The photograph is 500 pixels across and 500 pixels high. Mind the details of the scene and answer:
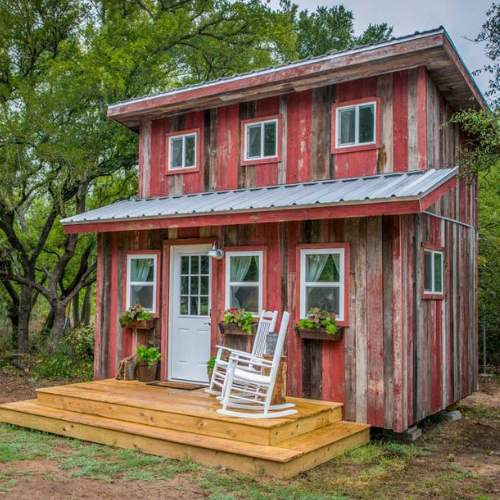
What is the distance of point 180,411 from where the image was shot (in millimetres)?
6324

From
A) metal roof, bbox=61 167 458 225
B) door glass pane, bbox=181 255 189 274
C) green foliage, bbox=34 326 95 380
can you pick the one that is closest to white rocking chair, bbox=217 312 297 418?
metal roof, bbox=61 167 458 225

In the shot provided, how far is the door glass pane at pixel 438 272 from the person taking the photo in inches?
298

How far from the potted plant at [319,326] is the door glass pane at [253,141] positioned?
2.60 m

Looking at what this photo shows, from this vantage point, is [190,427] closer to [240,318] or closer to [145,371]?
[240,318]

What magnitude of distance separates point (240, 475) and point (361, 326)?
227 cm

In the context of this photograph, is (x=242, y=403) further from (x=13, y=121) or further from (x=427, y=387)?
(x=13, y=121)

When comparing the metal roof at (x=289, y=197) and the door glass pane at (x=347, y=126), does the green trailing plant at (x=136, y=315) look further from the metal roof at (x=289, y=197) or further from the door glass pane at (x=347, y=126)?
the door glass pane at (x=347, y=126)

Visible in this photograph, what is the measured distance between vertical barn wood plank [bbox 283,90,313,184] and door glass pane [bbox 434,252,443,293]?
1946 millimetres

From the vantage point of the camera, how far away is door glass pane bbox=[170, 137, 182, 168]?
927 cm

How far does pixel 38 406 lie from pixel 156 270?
236 cm

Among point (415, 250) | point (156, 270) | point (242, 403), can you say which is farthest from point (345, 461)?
Answer: point (156, 270)

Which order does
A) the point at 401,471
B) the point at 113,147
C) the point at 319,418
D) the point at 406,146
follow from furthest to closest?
the point at 113,147, the point at 406,146, the point at 319,418, the point at 401,471

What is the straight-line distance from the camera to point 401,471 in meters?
5.67

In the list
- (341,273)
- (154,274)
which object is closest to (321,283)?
(341,273)
